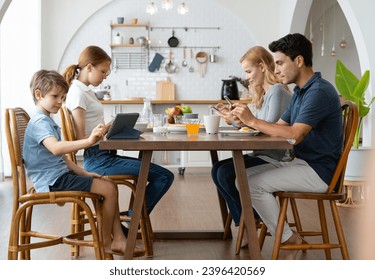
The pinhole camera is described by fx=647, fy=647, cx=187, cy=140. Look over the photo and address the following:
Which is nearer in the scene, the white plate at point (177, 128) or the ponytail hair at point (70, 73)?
the white plate at point (177, 128)

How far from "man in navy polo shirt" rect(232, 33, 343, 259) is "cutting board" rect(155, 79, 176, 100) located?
240 inches

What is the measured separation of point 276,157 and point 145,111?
47.1 inches

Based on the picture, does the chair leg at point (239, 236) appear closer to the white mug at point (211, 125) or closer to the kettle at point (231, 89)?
the white mug at point (211, 125)

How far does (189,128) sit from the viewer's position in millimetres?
3053

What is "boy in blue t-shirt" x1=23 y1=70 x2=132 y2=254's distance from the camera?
9.24ft

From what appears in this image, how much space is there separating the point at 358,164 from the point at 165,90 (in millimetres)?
4235

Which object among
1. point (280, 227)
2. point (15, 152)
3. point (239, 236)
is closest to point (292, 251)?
point (280, 227)

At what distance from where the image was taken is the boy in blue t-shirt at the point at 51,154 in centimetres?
282

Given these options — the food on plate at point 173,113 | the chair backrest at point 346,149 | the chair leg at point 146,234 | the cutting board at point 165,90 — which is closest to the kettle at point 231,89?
the cutting board at point 165,90

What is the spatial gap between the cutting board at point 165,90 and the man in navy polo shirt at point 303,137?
6.09 m

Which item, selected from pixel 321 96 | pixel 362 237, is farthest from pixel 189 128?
pixel 362 237

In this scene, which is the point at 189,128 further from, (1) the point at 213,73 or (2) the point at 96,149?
(1) the point at 213,73

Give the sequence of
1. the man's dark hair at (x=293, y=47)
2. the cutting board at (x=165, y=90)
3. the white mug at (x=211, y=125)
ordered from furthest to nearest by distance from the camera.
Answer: the cutting board at (x=165, y=90), the white mug at (x=211, y=125), the man's dark hair at (x=293, y=47)

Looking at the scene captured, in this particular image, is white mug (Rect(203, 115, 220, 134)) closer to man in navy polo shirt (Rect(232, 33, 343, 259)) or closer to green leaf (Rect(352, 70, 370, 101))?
man in navy polo shirt (Rect(232, 33, 343, 259))
